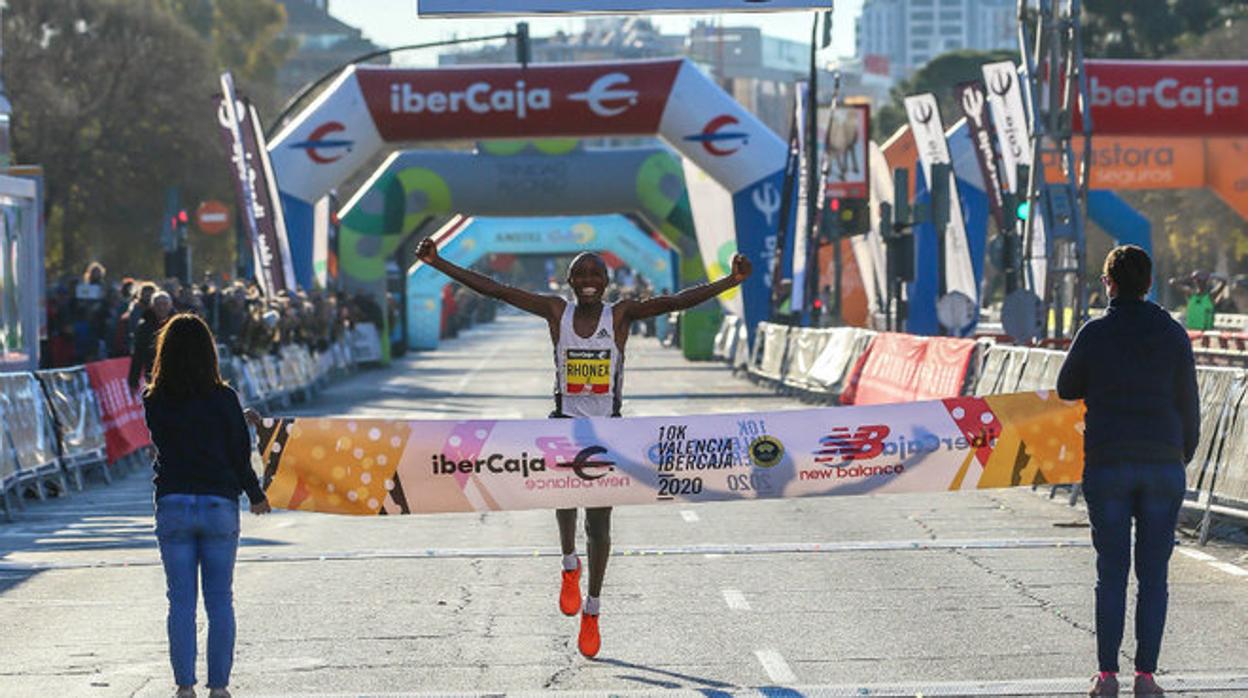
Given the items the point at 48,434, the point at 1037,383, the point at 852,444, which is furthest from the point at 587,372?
the point at 48,434

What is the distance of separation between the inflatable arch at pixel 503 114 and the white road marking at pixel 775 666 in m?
29.1

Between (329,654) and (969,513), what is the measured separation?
8.24m

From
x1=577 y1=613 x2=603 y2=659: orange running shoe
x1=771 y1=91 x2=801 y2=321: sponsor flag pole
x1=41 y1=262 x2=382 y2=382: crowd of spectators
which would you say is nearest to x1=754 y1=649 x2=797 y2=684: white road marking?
x1=577 y1=613 x2=603 y2=659: orange running shoe

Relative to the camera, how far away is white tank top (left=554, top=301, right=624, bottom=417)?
10.8 metres

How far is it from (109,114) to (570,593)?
5302 centimetres

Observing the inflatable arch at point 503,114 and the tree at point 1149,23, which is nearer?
the inflatable arch at point 503,114

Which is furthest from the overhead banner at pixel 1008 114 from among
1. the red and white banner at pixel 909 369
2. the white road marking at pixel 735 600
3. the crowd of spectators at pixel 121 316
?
the white road marking at pixel 735 600

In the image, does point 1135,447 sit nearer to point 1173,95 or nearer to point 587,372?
point 587,372

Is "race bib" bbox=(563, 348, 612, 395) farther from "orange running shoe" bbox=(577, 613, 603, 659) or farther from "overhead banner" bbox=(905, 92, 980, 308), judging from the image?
"overhead banner" bbox=(905, 92, 980, 308)

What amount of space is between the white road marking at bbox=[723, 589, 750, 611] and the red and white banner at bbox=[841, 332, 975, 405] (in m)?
8.99

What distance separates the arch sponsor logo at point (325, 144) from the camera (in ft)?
133

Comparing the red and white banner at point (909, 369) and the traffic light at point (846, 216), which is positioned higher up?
the traffic light at point (846, 216)

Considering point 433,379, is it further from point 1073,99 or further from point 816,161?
point 1073,99

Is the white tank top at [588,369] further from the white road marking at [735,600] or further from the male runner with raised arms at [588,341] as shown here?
the white road marking at [735,600]
